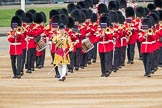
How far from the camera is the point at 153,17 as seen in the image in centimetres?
2453

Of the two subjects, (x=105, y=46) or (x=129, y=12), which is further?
(x=129, y=12)

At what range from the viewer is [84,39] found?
24.7 metres

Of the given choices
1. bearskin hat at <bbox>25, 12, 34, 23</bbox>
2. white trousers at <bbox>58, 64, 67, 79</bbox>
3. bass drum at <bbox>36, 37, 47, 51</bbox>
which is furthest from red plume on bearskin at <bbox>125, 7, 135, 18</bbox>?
white trousers at <bbox>58, 64, 67, 79</bbox>

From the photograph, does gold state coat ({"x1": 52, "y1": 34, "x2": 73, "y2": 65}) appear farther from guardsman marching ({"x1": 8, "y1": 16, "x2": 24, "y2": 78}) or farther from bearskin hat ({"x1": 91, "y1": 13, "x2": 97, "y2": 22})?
bearskin hat ({"x1": 91, "y1": 13, "x2": 97, "y2": 22})

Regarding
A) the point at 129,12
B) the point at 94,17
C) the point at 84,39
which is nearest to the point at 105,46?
the point at 84,39

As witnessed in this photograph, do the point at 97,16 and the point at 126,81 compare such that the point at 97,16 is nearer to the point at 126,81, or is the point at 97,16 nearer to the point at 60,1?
the point at 126,81

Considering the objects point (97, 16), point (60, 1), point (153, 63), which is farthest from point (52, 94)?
point (60, 1)

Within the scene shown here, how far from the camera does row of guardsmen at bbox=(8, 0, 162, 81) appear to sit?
23.0 metres

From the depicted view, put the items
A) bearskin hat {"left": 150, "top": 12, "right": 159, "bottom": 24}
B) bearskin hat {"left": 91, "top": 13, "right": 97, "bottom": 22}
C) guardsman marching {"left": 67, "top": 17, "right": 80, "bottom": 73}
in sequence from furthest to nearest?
bearskin hat {"left": 91, "top": 13, "right": 97, "bottom": 22}, bearskin hat {"left": 150, "top": 12, "right": 159, "bottom": 24}, guardsman marching {"left": 67, "top": 17, "right": 80, "bottom": 73}

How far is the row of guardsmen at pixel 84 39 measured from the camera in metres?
23.0

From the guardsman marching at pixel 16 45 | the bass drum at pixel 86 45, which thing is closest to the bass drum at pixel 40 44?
the bass drum at pixel 86 45

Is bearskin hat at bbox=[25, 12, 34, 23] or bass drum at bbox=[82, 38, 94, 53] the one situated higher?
bearskin hat at bbox=[25, 12, 34, 23]

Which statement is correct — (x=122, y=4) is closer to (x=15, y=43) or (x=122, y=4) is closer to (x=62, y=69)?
(x=15, y=43)

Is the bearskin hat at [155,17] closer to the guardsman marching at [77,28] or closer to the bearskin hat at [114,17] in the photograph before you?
the bearskin hat at [114,17]
